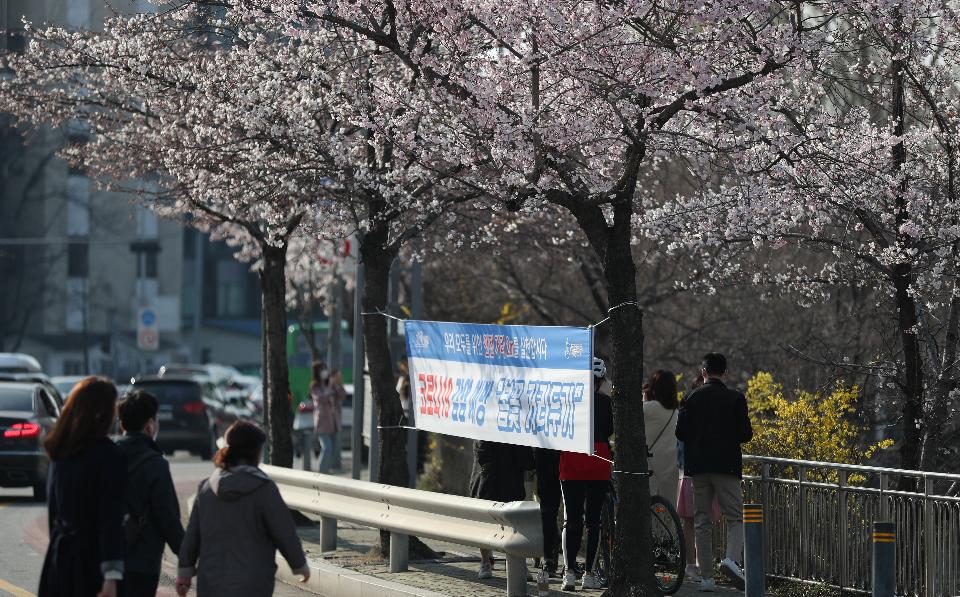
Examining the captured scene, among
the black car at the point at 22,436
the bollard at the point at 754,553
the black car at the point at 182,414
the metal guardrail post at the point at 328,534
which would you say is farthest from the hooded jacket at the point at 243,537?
the black car at the point at 182,414

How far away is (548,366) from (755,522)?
2.85 m

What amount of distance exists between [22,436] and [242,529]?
14.4 m

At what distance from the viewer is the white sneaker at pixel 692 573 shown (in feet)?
41.0

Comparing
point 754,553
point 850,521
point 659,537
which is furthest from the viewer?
point 659,537

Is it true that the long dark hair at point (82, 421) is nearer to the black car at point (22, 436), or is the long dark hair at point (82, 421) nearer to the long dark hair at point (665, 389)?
the long dark hair at point (665, 389)

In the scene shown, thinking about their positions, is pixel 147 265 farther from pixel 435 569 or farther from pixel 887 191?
pixel 887 191

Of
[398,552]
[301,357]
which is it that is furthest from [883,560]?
[301,357]

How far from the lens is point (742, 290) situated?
23219 mm

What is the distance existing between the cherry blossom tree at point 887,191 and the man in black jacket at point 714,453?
5.56 feet

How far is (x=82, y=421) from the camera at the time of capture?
6.71 m

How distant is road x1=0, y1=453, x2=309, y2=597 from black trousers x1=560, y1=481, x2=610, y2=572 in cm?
229

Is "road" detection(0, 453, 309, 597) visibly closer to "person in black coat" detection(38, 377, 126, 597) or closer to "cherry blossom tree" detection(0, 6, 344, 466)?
"cherry blossom tree" detection(0, 6, 344, 466)

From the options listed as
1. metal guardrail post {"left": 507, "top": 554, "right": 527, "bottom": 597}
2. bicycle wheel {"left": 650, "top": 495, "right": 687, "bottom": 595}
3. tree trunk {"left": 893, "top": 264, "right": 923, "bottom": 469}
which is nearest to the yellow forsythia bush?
tree trunk {"left": 893, "top": 264, "right": 923, "bottom": 469}

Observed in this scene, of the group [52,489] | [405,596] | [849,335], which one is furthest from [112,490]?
[849,335]
